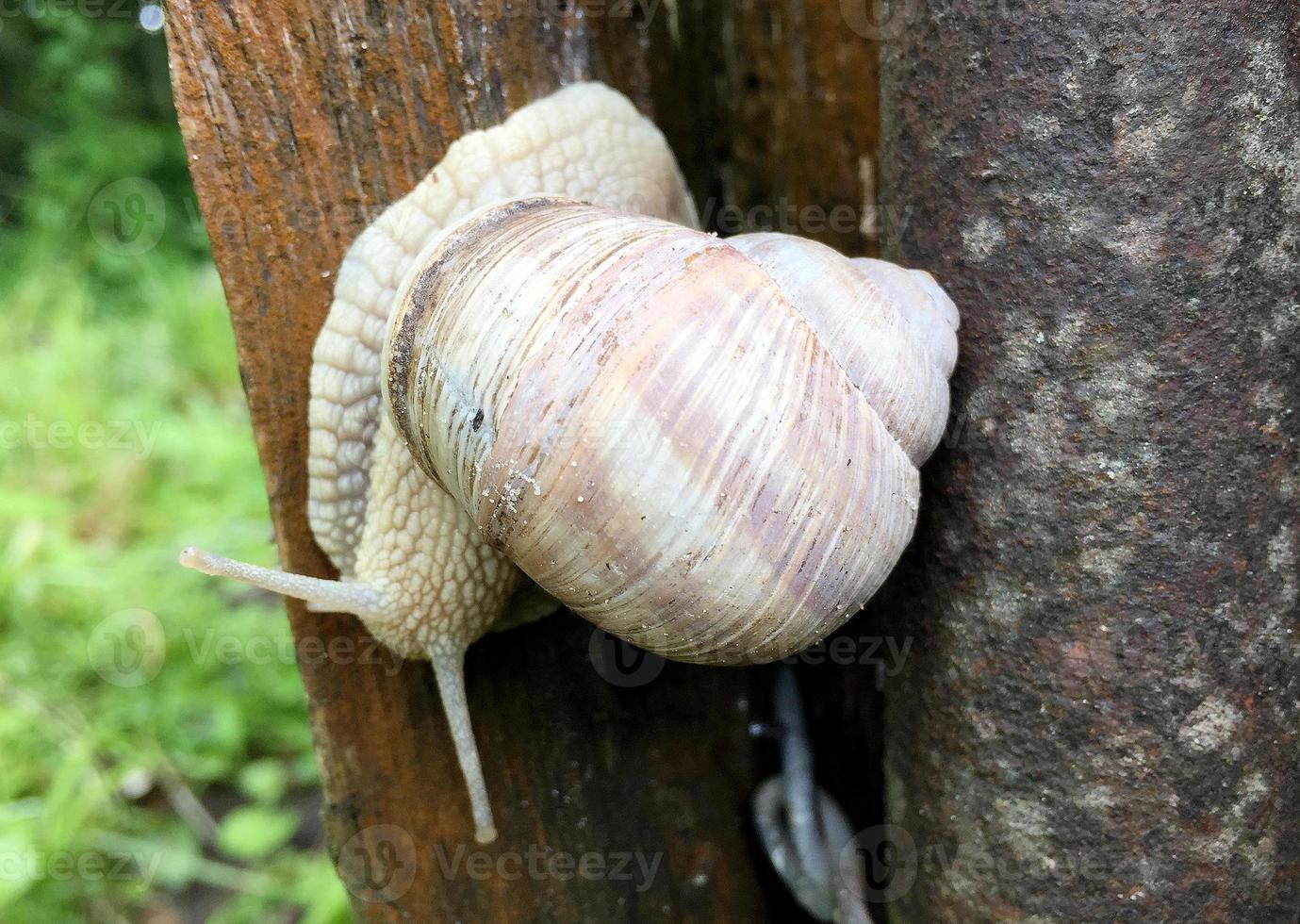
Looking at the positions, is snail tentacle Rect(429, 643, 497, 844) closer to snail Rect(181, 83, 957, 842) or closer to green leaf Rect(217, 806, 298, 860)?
snail Rect(181, 83, 957, 842)

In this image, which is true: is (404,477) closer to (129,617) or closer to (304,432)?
(304,432)

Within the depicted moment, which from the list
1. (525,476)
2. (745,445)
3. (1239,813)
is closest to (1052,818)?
(1239,813)

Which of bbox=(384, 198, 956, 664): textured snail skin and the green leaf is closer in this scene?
bbox=(384, 198, 956, 664): textured snail skin

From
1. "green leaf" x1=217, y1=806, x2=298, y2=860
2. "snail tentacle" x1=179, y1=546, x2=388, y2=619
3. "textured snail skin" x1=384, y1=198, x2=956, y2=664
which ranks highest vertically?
"textured snail skin" x1=384, y1=198, x2=956, y2=664

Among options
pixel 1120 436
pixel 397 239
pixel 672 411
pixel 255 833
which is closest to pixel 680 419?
pixel 672 411

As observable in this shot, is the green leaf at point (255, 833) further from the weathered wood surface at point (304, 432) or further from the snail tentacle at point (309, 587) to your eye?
the snail tentacle at point (309, 587)

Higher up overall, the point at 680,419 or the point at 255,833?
the point at 680,419

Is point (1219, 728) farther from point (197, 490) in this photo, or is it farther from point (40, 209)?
point (40, 209)

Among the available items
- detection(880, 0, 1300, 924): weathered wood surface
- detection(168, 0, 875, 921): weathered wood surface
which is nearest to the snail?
detection(880, 0, 1300, 924): weathered wood surface

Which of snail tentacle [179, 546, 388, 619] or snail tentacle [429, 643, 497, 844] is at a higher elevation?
snail tentacle [179, 546, 388, 619]
